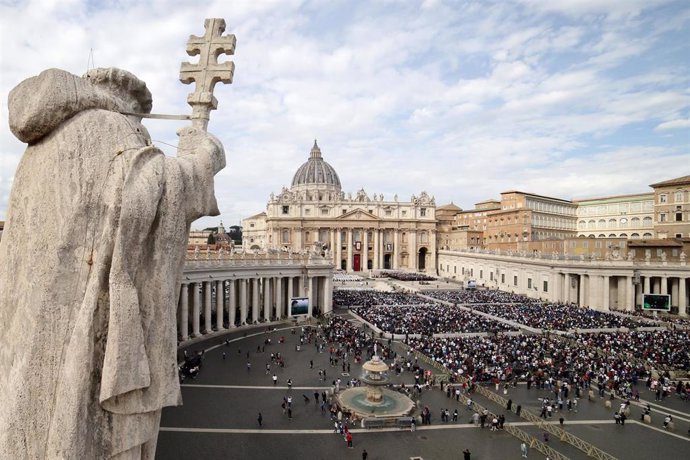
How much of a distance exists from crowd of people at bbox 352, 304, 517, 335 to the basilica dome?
90.2 m

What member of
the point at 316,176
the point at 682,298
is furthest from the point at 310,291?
the point at 316,176

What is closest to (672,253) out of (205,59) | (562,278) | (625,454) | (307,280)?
(562,278)

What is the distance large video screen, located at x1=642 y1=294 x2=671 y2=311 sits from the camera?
44.5 meters

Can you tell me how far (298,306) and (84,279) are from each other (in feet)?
116

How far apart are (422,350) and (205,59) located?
2844cm

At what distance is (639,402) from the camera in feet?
75.7

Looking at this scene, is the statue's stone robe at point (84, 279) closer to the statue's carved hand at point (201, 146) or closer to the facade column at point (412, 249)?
the statue's carved hand at point (201, 146)

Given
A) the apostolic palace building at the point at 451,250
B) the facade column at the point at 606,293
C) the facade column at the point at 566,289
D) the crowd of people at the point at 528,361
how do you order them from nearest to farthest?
the crowd of people at the point at 528,361
the apostolic palace building at the point at 451,250
the facade column at the point at 606,293
the facade column at the point at 566,289

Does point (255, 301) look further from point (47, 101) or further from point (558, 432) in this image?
point (47, 101)

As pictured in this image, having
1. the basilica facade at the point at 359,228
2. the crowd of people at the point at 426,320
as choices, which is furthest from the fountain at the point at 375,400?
the basilica facade at the point at 359,228

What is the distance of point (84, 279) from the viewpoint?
4062 millimetres

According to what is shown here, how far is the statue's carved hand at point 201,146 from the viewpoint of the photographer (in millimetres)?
4699

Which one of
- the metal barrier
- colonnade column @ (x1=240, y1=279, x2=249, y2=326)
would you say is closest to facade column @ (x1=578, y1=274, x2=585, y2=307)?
the metal barrier

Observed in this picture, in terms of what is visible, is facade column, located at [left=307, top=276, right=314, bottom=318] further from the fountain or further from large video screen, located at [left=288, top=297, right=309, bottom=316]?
the fountain
